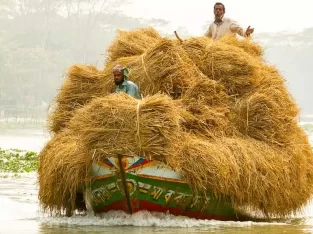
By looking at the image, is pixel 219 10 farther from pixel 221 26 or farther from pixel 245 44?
pixel 245 44

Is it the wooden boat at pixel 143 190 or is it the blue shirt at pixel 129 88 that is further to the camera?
the blue shirt at pixel 129 88

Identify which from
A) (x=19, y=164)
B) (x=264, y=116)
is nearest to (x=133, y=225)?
(x=264, y=116)

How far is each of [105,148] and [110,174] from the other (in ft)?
1.91

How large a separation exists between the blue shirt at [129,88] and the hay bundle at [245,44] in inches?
81.1

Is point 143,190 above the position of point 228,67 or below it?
below

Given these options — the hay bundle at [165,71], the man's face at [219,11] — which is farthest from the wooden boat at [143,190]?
the man's face at [219,11]

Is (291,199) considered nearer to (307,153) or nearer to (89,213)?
(307,153)

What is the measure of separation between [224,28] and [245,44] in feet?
5.78

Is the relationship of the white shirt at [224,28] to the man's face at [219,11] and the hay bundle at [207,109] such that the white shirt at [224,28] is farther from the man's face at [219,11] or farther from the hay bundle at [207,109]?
the hay bundle at [207,109]

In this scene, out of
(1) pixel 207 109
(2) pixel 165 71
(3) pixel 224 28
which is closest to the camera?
(1) pixel 207 109

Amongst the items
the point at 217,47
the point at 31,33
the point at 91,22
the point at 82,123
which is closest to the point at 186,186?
the point at 82,123

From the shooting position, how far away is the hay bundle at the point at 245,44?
12.2 meters

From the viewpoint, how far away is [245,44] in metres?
12.4

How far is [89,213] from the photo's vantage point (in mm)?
10789
